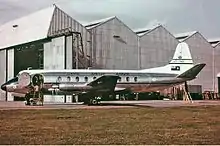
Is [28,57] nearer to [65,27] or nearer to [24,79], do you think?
[65,27]

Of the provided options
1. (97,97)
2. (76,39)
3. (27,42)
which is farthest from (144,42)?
(97,97)

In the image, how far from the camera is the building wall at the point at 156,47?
61403mm

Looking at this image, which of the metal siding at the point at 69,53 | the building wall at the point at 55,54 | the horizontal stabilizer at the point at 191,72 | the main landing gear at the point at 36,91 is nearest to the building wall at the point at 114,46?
the metal siding at the point at 69,53

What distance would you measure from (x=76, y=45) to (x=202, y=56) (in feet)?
85.1

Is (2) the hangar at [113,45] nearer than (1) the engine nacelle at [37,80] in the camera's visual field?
No

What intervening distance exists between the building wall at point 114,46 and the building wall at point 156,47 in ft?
5.55

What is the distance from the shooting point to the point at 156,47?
63.1 meters

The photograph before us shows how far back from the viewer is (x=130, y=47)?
195ft

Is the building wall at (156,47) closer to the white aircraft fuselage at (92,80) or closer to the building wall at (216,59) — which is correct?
the building wall at (216,59)

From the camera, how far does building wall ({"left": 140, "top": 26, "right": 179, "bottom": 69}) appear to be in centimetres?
6140

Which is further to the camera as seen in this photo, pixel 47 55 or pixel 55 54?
pixel 47 55

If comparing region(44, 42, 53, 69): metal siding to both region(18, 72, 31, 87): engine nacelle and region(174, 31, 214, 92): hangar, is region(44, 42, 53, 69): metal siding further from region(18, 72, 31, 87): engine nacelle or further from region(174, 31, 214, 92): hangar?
region(174, 31, 214, 92): hangar

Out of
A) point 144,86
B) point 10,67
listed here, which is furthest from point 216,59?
point 10,67

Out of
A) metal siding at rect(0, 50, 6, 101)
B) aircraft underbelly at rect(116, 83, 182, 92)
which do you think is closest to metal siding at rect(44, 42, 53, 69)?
metal siding at rect(0, 50, 6, 101)
